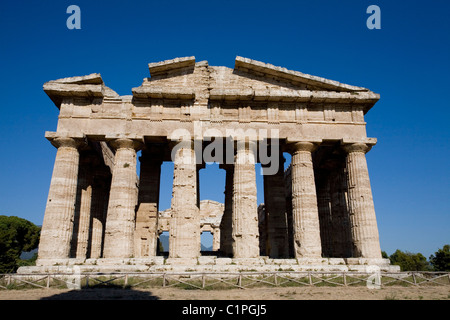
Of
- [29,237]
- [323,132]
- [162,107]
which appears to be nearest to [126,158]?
[162,107]

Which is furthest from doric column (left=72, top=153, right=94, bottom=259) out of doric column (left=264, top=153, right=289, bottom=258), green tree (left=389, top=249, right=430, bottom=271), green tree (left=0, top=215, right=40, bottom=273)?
green tree (left=389, top=249, right=430, bottom=271)

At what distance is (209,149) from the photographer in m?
19.3

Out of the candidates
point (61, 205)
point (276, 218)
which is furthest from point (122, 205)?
point (276, 218)

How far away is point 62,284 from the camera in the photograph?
1262 cm

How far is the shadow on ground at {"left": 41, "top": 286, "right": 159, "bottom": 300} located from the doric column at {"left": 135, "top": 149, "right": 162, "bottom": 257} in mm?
7443

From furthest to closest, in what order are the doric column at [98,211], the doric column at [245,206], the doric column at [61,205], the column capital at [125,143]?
the doric column at [98,211] → the column capital at [125,143] → the doric column at [245,206] → the doric column at [61,205]

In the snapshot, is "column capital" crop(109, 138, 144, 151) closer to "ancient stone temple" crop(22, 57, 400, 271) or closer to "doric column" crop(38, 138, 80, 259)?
"ancient stone temple" crop(22, 57, 400, 271)

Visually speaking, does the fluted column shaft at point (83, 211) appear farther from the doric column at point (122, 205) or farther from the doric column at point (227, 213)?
the doric column at point (227, 213)

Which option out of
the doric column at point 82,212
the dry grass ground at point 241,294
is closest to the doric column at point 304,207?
the dry grass ground at point 241,294

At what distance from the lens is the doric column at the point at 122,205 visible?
15.8 meters

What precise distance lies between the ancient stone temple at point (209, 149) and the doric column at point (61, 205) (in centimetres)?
5

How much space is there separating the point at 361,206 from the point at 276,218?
16.5 ft

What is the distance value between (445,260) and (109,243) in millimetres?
38276
